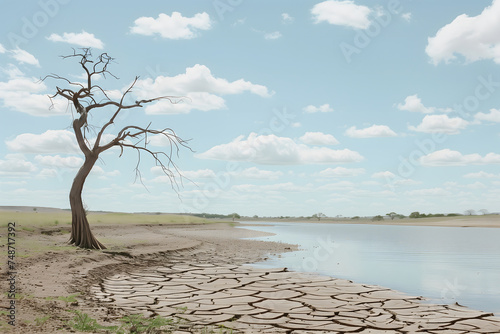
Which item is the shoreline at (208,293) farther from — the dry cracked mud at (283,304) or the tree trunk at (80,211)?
the tree trunk at (80,211)

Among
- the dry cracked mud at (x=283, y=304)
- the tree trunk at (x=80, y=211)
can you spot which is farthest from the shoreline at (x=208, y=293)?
the tree trunk at (x=80, y=211)

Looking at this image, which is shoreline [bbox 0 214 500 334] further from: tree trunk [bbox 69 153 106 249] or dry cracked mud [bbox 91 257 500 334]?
tree trunk [bbox 69 153 106 249]

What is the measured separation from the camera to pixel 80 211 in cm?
1672

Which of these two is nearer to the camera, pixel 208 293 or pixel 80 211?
pixel 208 293

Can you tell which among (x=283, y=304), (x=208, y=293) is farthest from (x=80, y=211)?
(x=283, y=304)

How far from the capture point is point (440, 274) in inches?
508

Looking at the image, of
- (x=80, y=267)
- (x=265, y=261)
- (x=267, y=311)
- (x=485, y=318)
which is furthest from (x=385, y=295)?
(x=80, y=267)

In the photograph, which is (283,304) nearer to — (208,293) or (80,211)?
(208,293)

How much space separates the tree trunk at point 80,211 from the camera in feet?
53.4

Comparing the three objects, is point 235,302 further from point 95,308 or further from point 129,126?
point 129,126

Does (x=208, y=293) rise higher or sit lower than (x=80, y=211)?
lower

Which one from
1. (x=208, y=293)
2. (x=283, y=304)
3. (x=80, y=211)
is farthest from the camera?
(x=80, y=211)

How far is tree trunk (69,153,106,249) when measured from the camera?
16.3m

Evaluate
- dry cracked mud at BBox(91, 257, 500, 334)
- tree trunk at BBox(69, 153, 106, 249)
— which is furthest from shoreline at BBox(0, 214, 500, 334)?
tree trunk at BBox(69, 153, 106, 249)
